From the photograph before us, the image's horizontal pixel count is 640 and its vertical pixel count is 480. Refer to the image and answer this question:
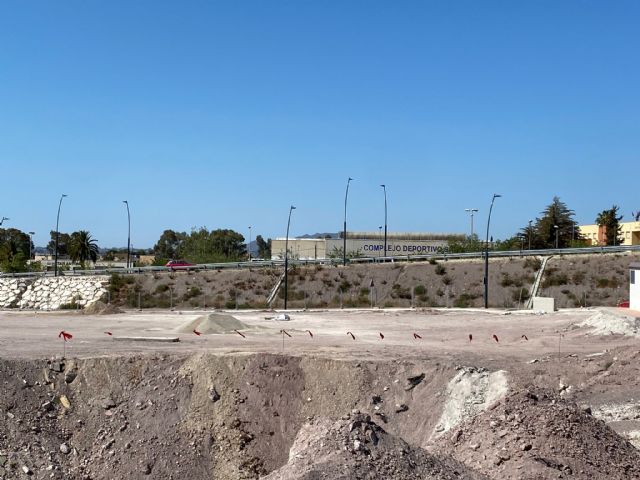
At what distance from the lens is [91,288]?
201ft

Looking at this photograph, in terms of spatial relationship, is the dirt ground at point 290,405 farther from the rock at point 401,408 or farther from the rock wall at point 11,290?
the rock wall at point 11,290

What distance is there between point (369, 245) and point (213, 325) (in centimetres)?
6719

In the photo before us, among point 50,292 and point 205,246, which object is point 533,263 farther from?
point 205,246

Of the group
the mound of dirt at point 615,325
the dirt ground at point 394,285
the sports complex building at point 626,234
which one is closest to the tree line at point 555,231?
the sports complex building at point 626,234

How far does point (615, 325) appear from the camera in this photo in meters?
32.5

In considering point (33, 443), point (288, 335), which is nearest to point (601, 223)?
point (288, 335)

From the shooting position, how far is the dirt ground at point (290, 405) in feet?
45.8

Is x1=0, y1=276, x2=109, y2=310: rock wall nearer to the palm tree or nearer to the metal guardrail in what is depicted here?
the metal guardrail

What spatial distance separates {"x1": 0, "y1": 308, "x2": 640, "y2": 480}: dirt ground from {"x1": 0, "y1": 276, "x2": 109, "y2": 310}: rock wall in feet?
102

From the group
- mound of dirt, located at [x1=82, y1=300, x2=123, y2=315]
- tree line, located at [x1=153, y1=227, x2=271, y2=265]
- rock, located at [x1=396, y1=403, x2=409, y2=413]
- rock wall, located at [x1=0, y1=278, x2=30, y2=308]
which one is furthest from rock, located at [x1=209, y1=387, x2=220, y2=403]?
tree line, located at [x1=153, y1=227, x2=271, y2=265]

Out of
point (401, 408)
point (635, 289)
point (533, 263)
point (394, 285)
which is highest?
point (533, 263)

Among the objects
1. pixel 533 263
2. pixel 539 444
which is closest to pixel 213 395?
pixel 539 444

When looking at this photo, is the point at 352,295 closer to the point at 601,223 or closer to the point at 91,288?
the point at 91,288

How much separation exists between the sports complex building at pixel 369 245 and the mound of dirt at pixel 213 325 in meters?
57.6
